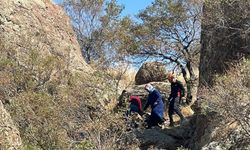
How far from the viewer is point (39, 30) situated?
21719 millimetres

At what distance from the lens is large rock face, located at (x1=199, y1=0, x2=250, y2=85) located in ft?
53.9

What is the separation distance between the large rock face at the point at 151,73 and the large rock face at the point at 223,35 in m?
11.6

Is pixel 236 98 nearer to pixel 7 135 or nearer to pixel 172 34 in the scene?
pixel 7 135

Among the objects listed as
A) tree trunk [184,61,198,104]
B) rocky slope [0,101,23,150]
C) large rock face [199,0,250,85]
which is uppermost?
large rock face [199,0,250,85]

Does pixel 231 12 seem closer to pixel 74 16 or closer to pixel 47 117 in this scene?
pixel 47 117

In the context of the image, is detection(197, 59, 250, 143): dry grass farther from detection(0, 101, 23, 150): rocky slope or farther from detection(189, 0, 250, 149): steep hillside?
detection(0, 101, 23, 150): rocky slope

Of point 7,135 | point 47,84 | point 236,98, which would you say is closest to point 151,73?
point 47,84

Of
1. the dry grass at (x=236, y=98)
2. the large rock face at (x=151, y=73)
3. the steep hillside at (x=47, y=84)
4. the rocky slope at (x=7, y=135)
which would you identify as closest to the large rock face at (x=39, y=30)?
the steep hillside at (x=47, y=84)

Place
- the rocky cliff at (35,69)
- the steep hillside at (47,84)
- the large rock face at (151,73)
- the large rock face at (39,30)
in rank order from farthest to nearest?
the large rock face at (151,73)
the large rock face at (39,30)
the steep hillside at (47,84)
the rocky cliff at (35,69)

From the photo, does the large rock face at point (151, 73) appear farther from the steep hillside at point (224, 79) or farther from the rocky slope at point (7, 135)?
the rocky slope at point (7, 135)

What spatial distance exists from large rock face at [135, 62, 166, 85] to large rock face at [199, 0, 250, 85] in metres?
11.6

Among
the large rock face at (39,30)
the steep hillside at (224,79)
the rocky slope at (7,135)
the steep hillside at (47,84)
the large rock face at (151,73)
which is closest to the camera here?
the rocky slope at (7,135)

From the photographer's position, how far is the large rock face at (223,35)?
647 inches

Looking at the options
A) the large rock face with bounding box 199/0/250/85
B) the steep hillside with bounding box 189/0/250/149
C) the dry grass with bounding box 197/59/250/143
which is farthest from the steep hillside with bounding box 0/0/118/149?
the large rock face with bounding box 199/0/250/85
